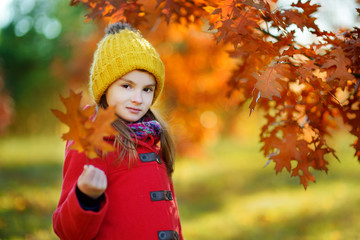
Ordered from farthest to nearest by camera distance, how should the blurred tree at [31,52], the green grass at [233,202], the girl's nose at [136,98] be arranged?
1. the blurred tree at [31,52]
2. the green grass at [233,202]
3. the girl's nose at [136,98]

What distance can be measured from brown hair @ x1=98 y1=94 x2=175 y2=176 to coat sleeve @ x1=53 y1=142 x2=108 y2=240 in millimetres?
133

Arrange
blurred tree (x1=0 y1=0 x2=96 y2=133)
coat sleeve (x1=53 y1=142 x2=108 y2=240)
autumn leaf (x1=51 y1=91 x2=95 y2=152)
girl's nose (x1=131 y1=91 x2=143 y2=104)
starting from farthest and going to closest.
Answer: blurred tree (x1=0 y1=0 x2=96 y2=133) < girl's nose (x1=131 y1=91 x2=143 y2=104) < coat sleeve (x1=53 y1=142 x2=108 y2=240) < autumn leaf (x1=51 y1=91 x2=95 y2=152)

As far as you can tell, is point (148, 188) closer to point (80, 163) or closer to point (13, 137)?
point (80, 163)

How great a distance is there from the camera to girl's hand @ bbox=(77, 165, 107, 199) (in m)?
1.62

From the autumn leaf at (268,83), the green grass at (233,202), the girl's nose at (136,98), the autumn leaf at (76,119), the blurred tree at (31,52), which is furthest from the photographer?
the blurred tree at (31,52)

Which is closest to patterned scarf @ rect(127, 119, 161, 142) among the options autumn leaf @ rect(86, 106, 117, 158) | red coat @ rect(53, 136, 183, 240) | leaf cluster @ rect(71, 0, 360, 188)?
red coat @ rect(53, 136, 183, 240)

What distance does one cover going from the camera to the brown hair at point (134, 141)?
6.40 ft

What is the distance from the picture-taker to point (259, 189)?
9.23m

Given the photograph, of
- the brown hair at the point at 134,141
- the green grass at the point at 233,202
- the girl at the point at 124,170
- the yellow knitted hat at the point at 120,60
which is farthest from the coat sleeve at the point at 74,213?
the green grass at the point at 233,202

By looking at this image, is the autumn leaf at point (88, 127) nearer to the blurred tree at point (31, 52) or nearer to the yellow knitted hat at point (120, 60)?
the yellow knitted hat at point (120, 60)

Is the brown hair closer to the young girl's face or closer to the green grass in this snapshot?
the young girl's face

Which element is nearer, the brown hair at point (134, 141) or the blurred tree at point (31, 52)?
the brown hair at point (134, 141)

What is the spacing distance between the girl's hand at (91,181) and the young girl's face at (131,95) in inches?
17.5

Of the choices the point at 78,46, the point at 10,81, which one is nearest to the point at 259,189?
the point at 78,46
